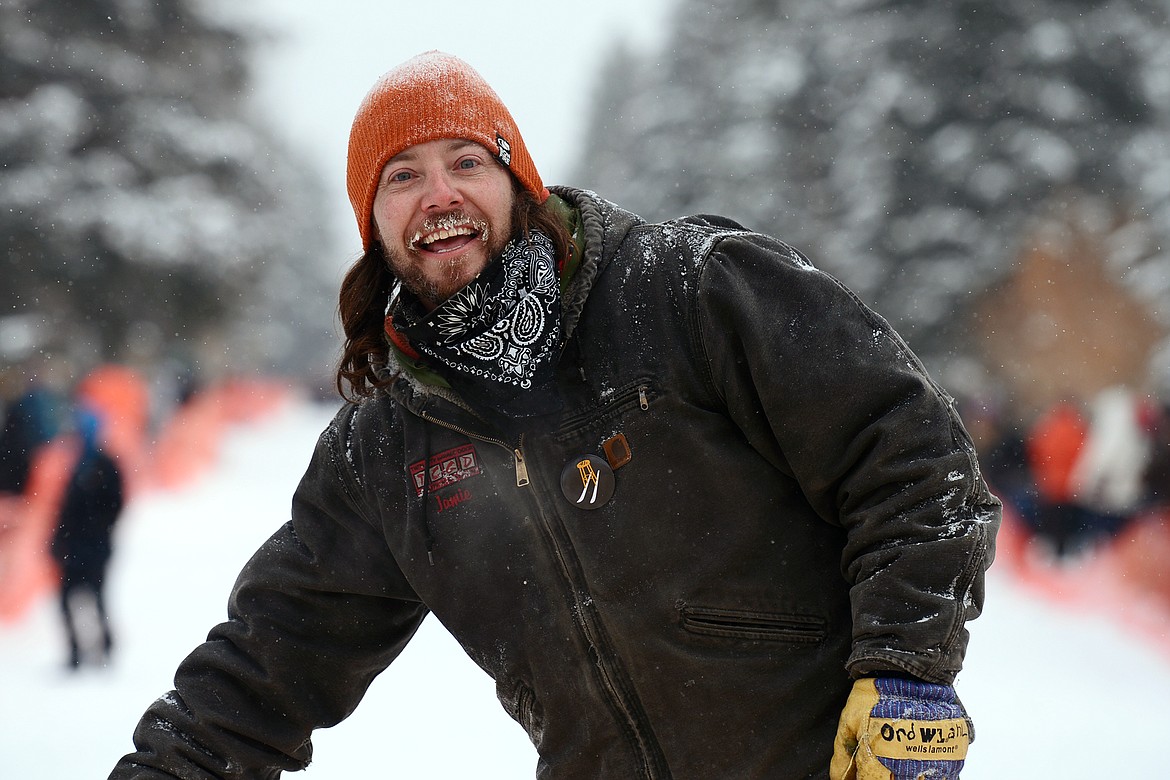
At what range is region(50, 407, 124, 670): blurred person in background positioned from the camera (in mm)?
7551

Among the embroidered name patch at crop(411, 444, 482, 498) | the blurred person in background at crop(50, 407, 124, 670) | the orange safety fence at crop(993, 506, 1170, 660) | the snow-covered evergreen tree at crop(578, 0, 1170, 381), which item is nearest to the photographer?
the embroidered name patch at crop(411, 444, 482, 498)

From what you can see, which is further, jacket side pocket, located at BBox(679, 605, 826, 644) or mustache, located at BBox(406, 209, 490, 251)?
mustache, located at BBox(406, 209, 490, 251)

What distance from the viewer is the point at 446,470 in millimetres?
2223

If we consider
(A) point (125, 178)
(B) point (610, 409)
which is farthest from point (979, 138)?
(B) point (610, 409)

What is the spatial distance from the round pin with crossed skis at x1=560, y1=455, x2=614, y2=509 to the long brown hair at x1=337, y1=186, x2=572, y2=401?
0.56 m

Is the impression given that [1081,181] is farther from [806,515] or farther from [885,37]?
[806,515]

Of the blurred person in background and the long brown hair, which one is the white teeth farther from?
the blurred person in background

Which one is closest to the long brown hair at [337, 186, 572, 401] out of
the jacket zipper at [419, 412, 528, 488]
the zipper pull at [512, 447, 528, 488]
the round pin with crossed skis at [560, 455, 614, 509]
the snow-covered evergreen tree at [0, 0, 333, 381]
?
the jacket zipper at [419, 412, 528, 488]

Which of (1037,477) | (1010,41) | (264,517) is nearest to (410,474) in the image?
(1037,477)

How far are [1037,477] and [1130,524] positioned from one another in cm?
203

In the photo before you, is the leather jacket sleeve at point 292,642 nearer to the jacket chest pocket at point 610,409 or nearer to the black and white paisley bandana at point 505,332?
the black and white paisley bandana at point 505,332

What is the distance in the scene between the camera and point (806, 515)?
2.07 meters

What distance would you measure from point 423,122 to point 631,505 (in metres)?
1.03

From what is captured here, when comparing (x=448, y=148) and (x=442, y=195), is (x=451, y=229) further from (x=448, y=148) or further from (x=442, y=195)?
(x=448, y=148)
